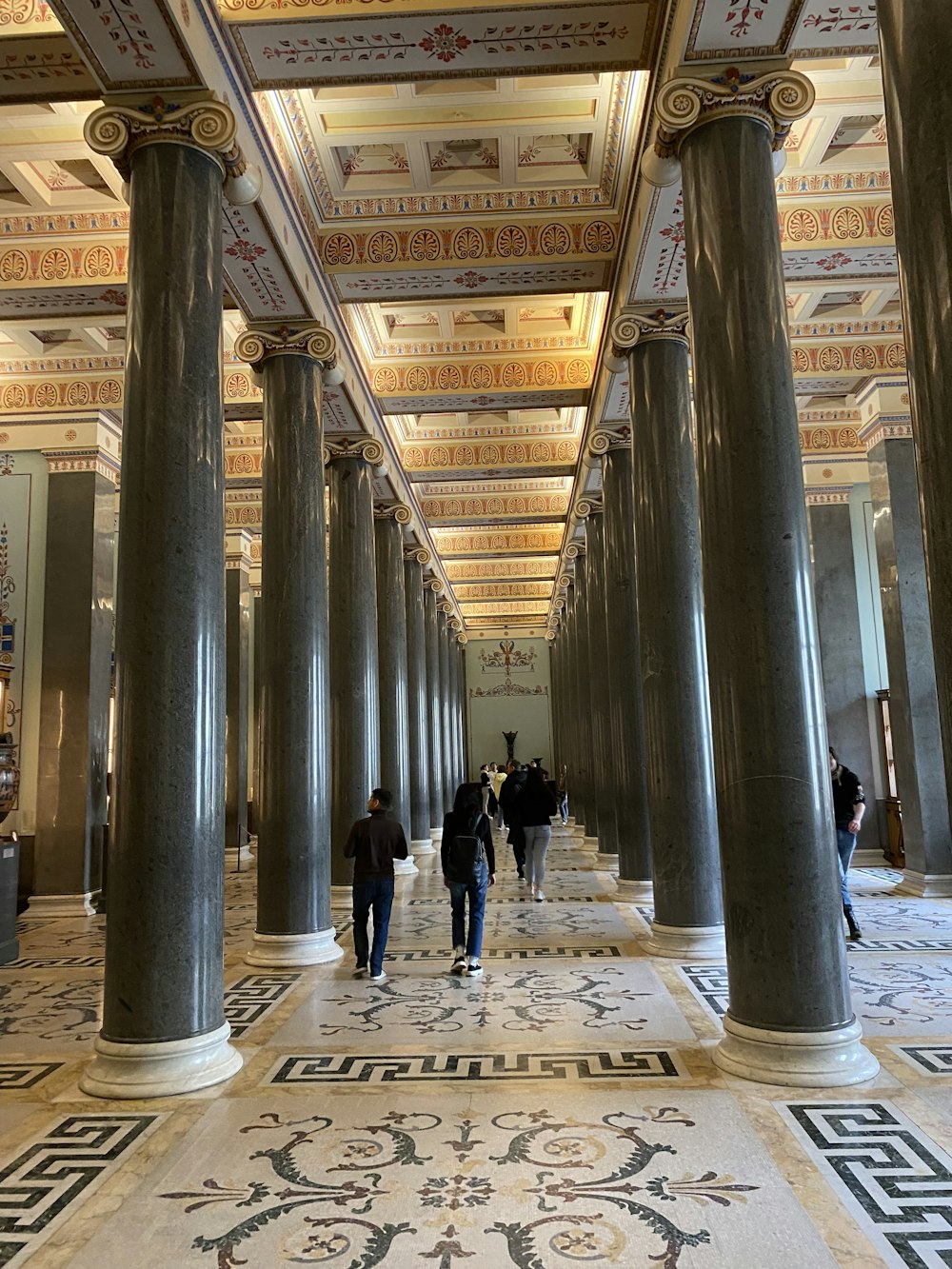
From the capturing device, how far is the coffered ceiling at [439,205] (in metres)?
6.43

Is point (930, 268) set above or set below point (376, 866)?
above

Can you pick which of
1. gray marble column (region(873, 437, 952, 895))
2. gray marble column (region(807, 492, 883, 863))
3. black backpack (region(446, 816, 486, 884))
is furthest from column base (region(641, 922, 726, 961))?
gray marble column (region(807, 492, 883, 863))

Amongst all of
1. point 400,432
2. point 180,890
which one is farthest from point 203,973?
point 400,432

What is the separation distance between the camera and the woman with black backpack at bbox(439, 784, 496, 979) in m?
7.62

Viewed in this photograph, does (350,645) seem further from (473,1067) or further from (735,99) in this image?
(735,99)

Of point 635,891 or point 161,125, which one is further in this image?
point 635,891

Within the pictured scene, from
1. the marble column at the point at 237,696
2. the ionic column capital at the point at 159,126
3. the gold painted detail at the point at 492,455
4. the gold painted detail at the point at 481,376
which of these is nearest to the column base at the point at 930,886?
the gold painted detail at the point at 481,376

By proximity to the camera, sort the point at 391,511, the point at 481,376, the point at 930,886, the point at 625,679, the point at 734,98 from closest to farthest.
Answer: the point at 734,98 < the point at 930,886 < the point at 625,679 < the point at 481,376 < the point at 391,511

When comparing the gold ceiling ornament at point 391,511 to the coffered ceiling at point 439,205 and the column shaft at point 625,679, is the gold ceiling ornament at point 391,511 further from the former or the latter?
the column shaft at point 625,679

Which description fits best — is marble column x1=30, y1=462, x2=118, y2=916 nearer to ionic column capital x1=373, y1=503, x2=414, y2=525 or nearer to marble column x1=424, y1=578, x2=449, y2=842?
ionic column capital x1=373, y1=503, x2=414, y2=525

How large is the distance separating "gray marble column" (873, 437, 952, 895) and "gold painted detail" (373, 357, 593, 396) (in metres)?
4.54

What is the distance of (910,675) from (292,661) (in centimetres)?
844

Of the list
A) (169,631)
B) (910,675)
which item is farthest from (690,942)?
(910,675)

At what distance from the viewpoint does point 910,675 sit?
1261cm
